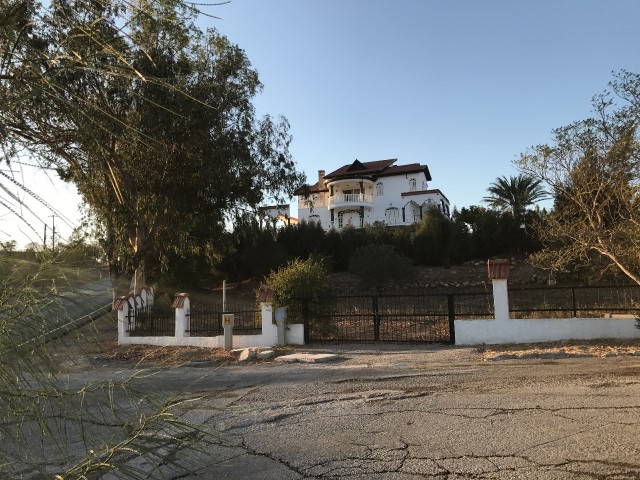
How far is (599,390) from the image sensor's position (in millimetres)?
6754

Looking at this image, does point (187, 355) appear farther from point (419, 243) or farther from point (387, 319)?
point (419, 243)

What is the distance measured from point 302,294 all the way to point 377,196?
46.8 m

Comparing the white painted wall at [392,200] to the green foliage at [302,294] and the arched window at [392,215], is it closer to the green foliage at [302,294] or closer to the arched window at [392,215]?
the arched window at [392,215]

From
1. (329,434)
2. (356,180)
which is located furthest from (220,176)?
(356,180)

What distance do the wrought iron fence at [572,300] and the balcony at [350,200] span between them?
142 feet

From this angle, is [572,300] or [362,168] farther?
[362,168]

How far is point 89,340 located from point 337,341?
12497mm

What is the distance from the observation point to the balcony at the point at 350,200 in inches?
2270

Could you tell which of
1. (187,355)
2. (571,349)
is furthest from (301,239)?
(571,349)

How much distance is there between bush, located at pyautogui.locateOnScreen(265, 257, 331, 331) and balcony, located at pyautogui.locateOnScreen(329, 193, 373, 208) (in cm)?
4322

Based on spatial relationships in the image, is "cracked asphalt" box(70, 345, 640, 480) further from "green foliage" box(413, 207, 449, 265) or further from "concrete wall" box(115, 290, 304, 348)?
"green foliage" box(413, 207, 449, 265)

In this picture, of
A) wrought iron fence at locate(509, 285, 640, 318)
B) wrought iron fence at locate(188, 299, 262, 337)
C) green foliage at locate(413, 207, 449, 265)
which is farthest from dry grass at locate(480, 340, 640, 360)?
green foliage at locate(413, 207, 449, 265)

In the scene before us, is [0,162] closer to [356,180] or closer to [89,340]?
[89,340]

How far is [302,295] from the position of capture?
Answer: 14.4 m
